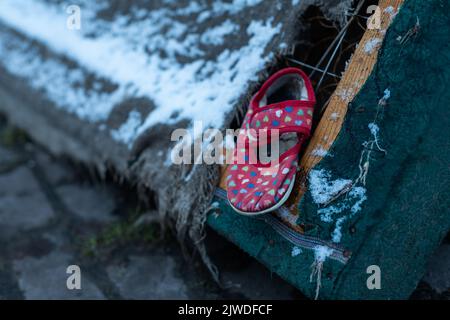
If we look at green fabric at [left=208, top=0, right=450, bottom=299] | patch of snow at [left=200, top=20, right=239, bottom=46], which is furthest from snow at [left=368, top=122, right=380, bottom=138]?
patch of snow at [left=200, top=20, right=239, bottom=46]

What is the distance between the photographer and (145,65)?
252cm

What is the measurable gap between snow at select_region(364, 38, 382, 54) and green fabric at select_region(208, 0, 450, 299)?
7 centimetres

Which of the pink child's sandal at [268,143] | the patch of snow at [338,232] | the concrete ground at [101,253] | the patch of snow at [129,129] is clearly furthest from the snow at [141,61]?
the patch of snow at [338,232]

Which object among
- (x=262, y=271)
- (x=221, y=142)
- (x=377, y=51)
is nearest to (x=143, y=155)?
(x=221, y=142)

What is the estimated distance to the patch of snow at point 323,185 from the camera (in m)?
1.55

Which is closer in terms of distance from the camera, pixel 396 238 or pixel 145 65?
pixel 396 238

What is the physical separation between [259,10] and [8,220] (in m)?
1.49

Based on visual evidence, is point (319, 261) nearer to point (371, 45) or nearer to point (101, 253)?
point (371, 45)

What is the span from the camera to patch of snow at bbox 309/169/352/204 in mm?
1549

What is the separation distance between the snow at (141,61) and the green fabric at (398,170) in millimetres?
567

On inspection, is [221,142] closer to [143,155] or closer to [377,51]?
[143,155]

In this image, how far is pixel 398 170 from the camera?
1513 mm

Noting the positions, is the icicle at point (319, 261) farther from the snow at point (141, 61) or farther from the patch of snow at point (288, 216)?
the snow at point (141, 61)

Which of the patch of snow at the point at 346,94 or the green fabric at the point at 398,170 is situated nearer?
the green fabric at the point at 398,170
